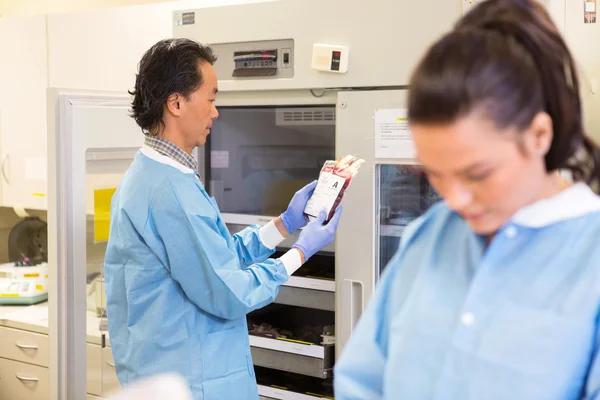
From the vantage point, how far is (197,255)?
1.68 meters

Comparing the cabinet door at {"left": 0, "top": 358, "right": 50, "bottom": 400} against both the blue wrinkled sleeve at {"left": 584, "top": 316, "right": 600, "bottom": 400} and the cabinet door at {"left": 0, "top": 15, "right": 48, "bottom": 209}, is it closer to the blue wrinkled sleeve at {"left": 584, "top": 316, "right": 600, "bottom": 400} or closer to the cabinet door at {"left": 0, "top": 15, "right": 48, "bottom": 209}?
the cabinet door at {"left": 0, "top": 15, "right": 48, "bottom": 209}

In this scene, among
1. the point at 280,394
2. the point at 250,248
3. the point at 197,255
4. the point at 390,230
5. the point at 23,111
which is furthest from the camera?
the point at 23,111

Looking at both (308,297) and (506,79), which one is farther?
(308,297)

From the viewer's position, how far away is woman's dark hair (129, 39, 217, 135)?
5.84ft

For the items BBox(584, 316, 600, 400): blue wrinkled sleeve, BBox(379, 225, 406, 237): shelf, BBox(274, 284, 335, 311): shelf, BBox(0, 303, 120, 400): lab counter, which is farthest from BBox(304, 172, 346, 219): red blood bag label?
BBox(0, 303, 120, 400): lab counter

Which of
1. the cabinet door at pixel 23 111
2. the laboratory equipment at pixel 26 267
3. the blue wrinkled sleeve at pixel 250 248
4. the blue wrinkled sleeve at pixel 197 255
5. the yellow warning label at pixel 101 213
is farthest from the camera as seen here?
the laboratory equipment at pixel 26 267

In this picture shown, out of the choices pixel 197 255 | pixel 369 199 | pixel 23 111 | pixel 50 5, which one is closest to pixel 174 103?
pixel 197 255

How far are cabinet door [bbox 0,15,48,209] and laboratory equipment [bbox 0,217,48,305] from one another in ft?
1.08

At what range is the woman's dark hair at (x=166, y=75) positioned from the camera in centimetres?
178

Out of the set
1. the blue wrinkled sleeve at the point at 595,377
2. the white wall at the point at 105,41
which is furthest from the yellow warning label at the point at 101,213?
the blue wrinkled sleeve at the point at 595,377

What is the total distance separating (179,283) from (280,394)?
59 cm

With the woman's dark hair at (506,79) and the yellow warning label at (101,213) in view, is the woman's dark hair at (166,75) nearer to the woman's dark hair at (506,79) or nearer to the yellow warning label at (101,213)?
the yellow warning label at (101,213)

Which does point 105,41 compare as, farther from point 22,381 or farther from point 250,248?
point 22,381

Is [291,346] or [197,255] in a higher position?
[197,255]
